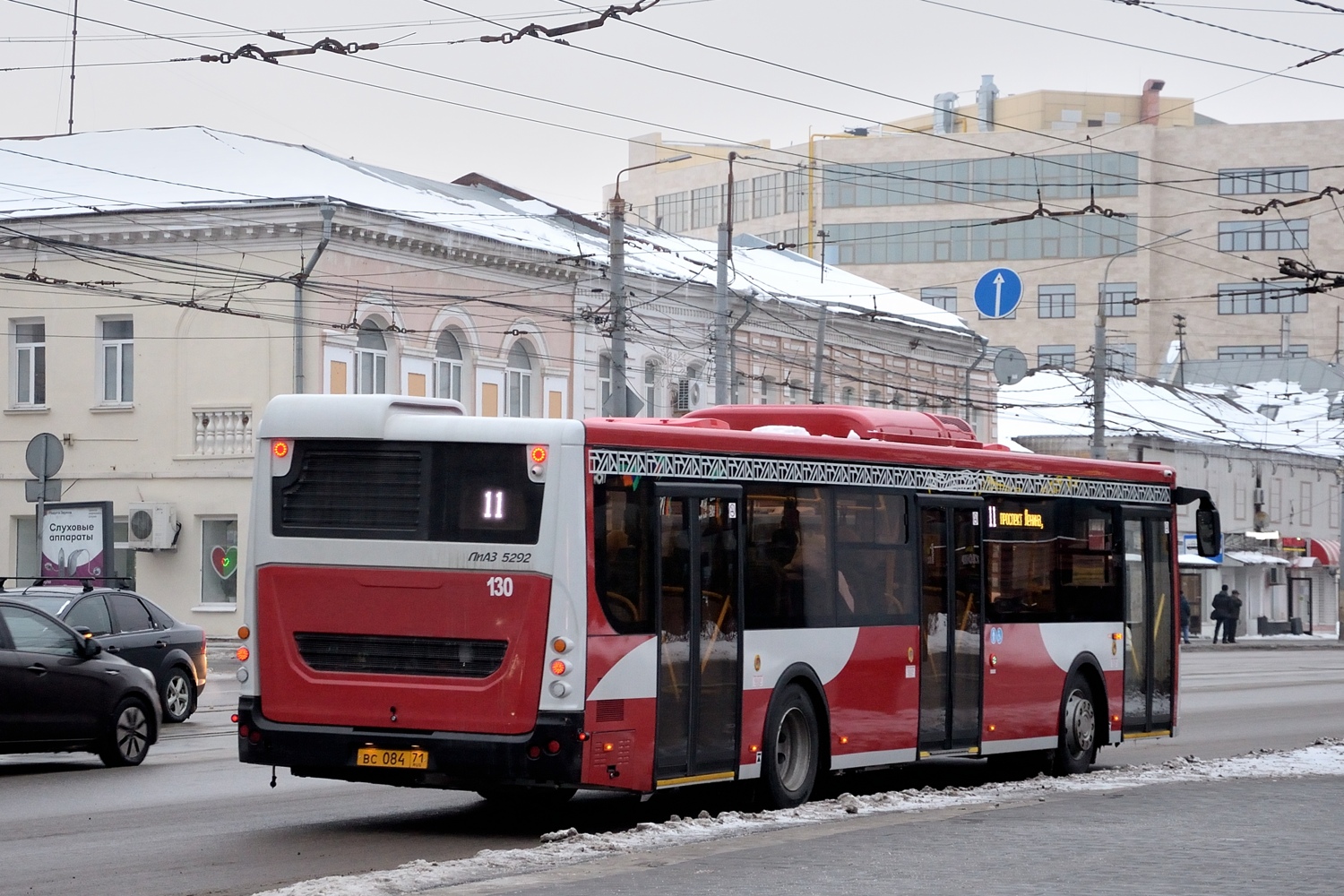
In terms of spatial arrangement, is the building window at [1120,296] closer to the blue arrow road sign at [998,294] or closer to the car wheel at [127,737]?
the blue arrow road sign at [998,294]

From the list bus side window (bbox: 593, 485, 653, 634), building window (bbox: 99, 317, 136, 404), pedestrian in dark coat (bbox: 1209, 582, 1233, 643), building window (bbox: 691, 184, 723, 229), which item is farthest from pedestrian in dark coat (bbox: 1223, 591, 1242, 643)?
building window (bbox: 691, 184, 723, 229)

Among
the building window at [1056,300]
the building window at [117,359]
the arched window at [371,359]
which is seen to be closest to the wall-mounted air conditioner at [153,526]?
the building window at [117,359]

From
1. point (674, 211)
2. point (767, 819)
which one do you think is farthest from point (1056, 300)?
point (767, 819)

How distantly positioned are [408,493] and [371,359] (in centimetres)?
2767

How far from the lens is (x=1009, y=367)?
151 feet

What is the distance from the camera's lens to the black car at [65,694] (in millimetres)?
15164

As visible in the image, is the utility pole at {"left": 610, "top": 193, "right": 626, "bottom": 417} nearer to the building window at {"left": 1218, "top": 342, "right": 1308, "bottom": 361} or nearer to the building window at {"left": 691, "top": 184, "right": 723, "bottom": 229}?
the building window at {"left": 691, "top": 184, "right": 723, "bottom": 229}

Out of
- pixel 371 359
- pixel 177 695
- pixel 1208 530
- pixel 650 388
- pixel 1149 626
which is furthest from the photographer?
pixel 650 388

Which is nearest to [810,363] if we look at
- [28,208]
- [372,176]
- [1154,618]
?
[372,176]

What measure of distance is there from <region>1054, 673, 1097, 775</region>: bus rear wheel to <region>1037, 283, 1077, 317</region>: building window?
85761 millimetres

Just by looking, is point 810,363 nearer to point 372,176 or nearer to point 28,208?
point 372,176

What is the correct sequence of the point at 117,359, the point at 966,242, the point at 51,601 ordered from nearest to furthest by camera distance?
the point at 51,601 < the point at 117,359 < the point at 966,242

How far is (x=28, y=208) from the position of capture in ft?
128

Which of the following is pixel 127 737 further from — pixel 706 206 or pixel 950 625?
pixel 706 206
